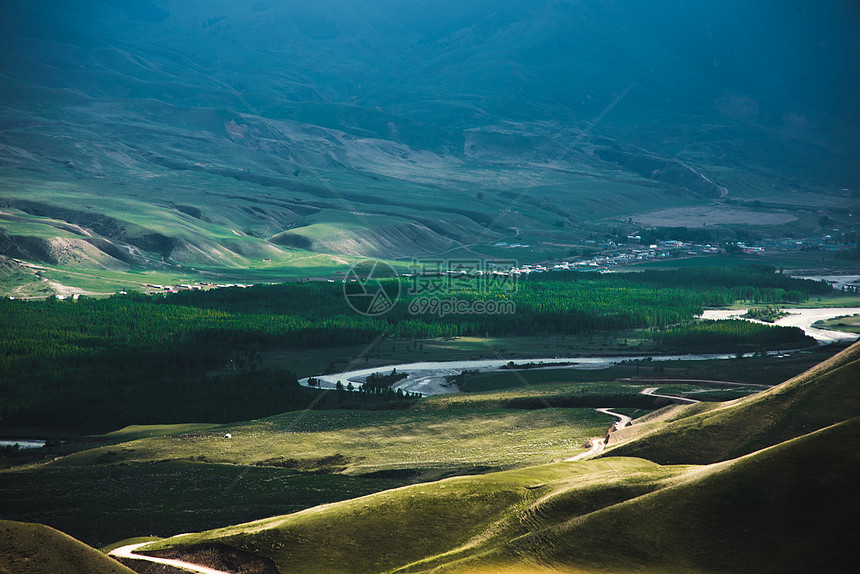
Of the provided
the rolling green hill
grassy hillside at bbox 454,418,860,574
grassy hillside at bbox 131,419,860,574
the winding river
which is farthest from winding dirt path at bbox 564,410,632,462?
the winding river

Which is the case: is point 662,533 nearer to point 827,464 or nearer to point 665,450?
point 827,464

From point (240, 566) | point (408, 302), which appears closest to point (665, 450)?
point (240, 566)

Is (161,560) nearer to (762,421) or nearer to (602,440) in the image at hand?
(602,440)

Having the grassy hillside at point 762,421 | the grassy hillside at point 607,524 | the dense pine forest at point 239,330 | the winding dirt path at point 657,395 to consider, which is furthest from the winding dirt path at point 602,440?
the dense pine forest at point 239,330

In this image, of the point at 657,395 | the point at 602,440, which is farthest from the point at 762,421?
the point at 657,395

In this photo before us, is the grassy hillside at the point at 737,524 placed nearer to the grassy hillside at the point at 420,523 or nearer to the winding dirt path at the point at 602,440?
the grassy hillside at the point at 420,523
